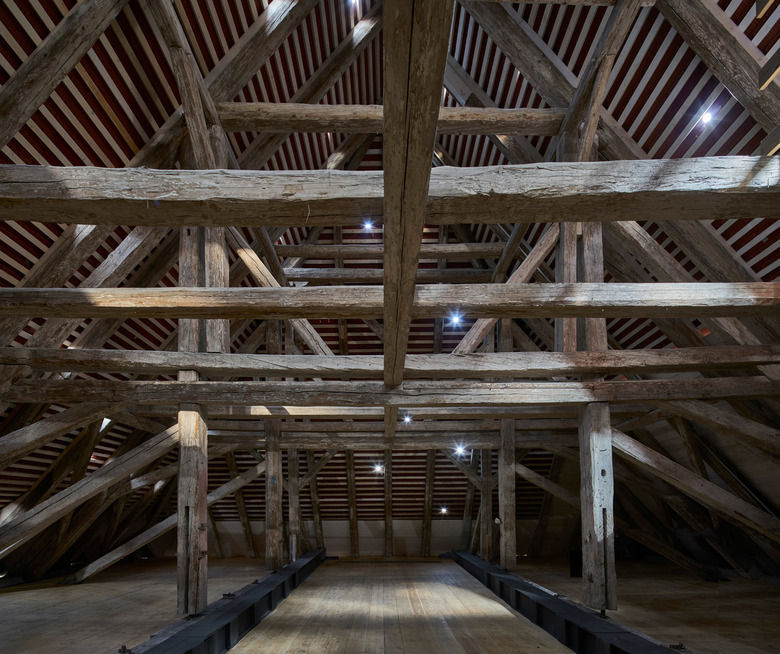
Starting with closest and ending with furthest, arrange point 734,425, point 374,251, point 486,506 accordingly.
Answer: point 734,425 < point 374,251 < point 486,506

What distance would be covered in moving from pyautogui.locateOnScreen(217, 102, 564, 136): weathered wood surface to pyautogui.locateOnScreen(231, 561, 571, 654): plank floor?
466 cm

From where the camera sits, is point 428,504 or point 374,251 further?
point 428,504

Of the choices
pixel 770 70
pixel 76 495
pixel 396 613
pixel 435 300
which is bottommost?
pixel 396 613

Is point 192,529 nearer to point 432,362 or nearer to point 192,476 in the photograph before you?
point 192,476

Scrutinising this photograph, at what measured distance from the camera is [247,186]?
2.63 m

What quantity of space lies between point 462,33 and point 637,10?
3062 millimetres

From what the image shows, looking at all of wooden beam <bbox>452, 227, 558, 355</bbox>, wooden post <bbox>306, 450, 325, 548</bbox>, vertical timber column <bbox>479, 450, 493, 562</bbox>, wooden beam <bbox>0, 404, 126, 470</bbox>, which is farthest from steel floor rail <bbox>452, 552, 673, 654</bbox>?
wooden post <bbox>306, 450, 325, 548</bbox>

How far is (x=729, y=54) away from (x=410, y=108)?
12.5ft

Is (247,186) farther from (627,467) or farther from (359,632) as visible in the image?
(627,467)

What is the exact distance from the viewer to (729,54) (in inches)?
176

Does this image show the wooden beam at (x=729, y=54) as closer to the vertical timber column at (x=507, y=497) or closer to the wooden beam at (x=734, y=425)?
the wooden beam at (x=734, y=425)

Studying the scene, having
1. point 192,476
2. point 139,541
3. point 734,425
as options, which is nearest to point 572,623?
point 734,425

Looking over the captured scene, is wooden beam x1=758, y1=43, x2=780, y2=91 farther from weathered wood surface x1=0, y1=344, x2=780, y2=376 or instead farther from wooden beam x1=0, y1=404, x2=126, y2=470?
wooden beam x1=0, y1=404, x2=126, y2=470

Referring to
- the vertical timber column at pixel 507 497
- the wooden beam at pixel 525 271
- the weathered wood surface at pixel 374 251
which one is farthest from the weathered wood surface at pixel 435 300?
the vertical timber column at pixel 507 497
